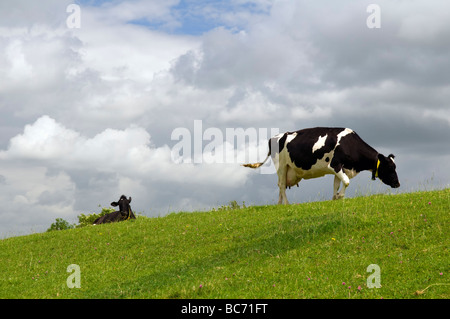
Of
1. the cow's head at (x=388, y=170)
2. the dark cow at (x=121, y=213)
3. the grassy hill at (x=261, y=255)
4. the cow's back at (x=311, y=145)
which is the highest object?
the cow's back at (x=311, y=145)

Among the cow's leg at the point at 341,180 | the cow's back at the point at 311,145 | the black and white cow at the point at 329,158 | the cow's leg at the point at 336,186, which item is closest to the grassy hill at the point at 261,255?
the cow's leg at the point at 341,180

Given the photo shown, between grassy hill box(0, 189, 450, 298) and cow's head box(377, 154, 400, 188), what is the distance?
2960mm

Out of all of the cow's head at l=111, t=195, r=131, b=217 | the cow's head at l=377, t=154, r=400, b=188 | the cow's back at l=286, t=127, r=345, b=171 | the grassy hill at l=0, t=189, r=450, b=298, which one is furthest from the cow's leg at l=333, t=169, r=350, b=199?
the cow's head at l=111, t=195, r=131, b=217

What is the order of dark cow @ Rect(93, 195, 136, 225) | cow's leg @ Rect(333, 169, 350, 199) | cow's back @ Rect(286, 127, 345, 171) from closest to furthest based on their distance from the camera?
cow's leg @ Rect(333, 169, 350, 199) < cow's back @ Rect(286, 127, 345, 171) < dark cow @ Rect(93, 195, 136, 225)

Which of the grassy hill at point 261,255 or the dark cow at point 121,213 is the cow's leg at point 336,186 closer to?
the grassy hill at point 261,255

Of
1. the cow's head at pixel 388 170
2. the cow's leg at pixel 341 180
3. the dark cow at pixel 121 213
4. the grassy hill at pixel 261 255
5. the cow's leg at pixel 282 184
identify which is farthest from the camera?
the dark cow at pixel 121 213

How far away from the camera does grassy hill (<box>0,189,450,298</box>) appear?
1164 cm

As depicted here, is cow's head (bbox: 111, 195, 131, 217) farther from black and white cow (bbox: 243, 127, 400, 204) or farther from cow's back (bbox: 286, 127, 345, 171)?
cow's back (bbox: 286, 127, 345, 171)

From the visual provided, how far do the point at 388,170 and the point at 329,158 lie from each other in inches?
123

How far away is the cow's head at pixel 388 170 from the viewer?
76.6 ft

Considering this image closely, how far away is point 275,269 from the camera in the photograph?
42.6 feet
